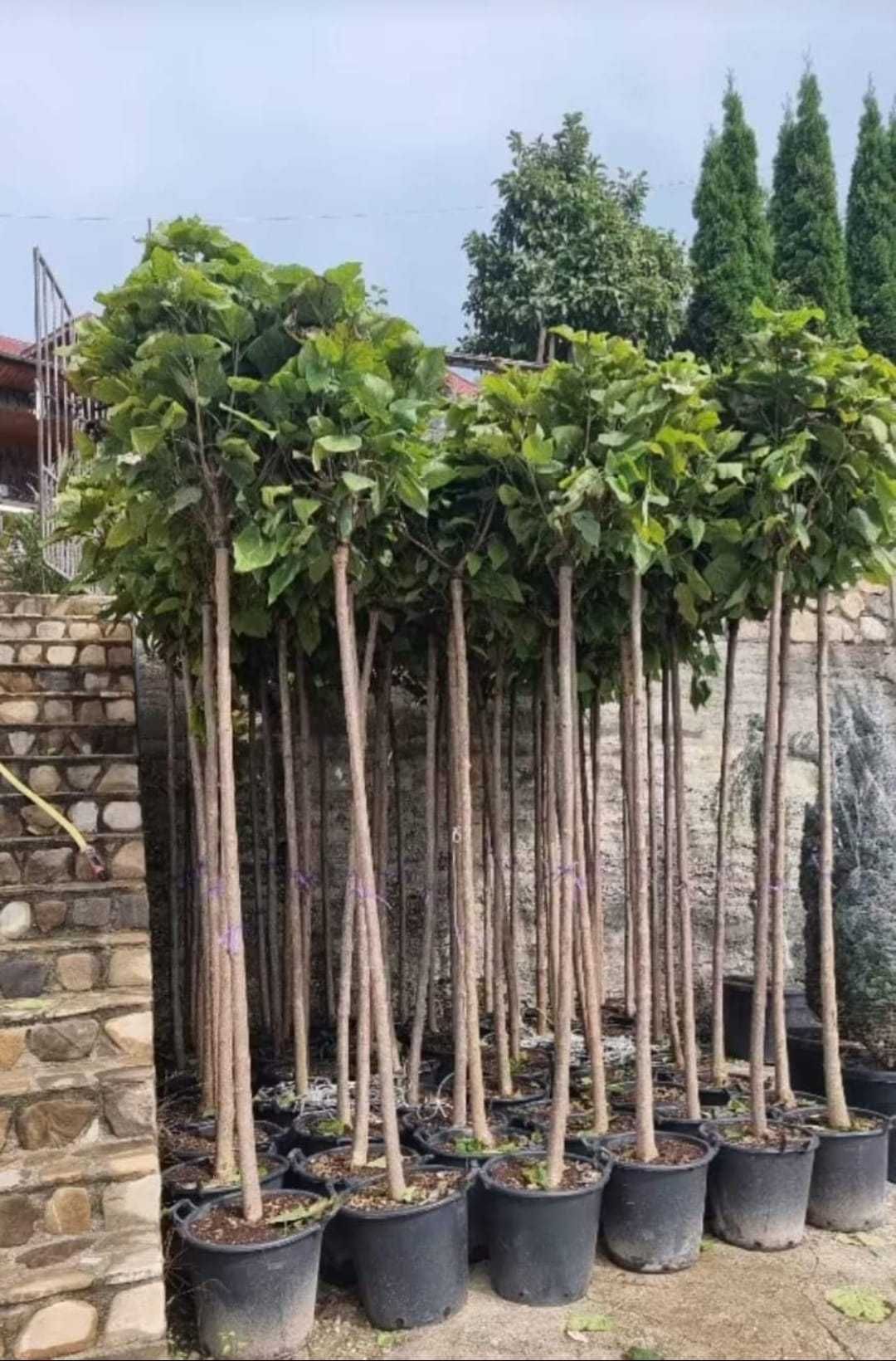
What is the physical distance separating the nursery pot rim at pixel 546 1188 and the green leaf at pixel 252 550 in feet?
5.16

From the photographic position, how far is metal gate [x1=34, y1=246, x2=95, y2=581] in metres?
5.58

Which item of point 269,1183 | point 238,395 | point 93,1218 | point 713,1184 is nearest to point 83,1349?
point 93,1218

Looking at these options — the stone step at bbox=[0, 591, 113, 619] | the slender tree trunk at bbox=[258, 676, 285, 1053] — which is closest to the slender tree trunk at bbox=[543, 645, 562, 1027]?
the slender tree trunk at bbox=[258, 676, 285, 1053]

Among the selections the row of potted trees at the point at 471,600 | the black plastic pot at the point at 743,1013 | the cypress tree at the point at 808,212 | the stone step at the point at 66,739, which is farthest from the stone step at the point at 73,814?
the cypress tree at the point at 808,212

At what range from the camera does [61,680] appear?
4129mm

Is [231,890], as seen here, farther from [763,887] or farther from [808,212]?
[808,212]

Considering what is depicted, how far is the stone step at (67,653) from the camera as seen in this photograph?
13.7 feet

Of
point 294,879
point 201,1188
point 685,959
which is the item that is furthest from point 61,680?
point 685,959

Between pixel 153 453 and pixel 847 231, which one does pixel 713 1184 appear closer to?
pixel 153 453

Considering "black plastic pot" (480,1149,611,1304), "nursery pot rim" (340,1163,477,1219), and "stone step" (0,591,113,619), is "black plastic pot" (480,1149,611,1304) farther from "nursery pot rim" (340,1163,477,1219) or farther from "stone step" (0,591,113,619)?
"stone step" (0,591,113,619)

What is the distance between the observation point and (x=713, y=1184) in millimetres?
A: 3033

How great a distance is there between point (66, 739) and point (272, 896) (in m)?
0.89

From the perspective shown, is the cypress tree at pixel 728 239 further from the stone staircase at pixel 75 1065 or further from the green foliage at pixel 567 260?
the stone staircase at pixel 75 1065

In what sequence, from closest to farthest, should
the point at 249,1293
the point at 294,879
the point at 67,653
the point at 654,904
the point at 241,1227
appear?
the point at 249,1293 < the point at 241,1227 < the point at 294,879 < the point at 654,904 < the point at 67,653
